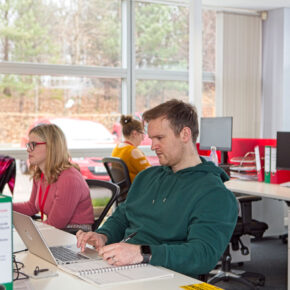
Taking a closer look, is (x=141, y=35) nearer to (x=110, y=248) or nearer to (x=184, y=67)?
(x=184, y=67)

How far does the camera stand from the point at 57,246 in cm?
234

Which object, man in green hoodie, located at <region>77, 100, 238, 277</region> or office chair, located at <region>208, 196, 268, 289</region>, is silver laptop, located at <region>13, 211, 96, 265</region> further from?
office chair, located at <region>208, 196, 268, 289</region>

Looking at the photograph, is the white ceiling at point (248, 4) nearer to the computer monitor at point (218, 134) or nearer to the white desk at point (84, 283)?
the computer monitor at point (218, 134)

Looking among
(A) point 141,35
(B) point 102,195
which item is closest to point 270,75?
(A) point 141,35

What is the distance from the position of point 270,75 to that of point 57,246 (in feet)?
19.4

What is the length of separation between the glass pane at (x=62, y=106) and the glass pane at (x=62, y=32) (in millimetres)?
242

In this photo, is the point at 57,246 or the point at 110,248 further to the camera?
the point at 57,246

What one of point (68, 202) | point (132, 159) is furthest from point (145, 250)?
point (132, 159)

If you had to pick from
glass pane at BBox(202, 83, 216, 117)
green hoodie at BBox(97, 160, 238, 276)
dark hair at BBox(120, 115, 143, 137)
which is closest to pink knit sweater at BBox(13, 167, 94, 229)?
green hoodie at BBox(97, 160, 238, 276)

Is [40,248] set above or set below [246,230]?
above

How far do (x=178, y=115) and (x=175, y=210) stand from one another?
0.37 m

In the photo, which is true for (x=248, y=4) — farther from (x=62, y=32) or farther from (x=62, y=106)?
(x=62, y=106)

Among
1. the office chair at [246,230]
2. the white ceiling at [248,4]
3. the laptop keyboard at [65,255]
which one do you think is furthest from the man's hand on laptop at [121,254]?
the white ceiling at [248,4]

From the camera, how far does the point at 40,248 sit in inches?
82.2
